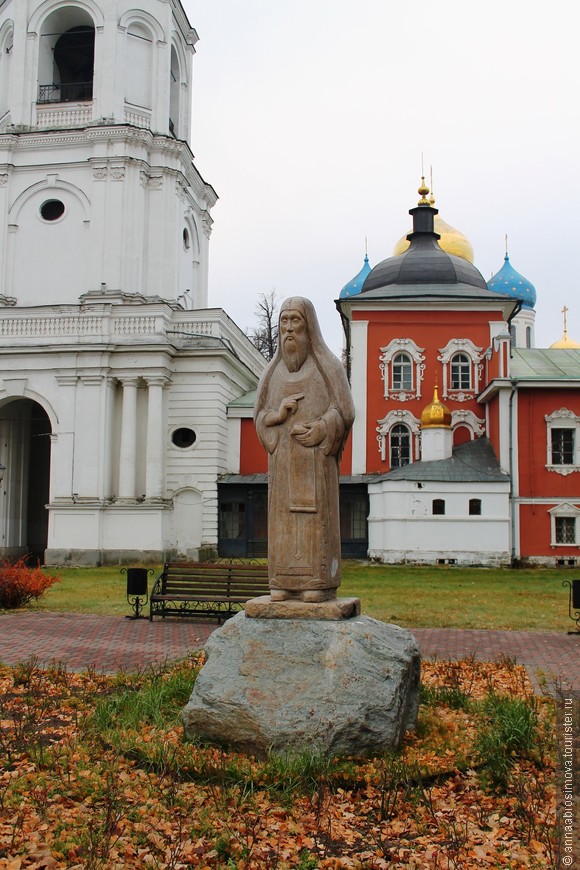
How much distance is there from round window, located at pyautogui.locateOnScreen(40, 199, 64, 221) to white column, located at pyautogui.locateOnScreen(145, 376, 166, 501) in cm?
852

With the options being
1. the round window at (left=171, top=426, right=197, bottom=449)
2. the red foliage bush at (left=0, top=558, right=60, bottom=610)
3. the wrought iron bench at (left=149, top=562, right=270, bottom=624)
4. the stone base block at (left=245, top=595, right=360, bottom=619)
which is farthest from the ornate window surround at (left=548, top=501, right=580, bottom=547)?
the stone base block at (left=245, top=595, right=360, bottom=619)

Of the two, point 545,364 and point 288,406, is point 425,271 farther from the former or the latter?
point 288,406

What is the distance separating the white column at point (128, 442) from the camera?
27.8 meters

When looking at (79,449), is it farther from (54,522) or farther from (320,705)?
(320,705)

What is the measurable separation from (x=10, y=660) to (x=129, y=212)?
23924 mm

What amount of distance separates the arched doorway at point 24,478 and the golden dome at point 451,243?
18604 millimetres

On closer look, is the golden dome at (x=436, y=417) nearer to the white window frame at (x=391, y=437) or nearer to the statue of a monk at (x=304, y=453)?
the white window frame at (x=391, y=437)

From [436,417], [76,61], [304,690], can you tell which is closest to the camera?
[304,690]

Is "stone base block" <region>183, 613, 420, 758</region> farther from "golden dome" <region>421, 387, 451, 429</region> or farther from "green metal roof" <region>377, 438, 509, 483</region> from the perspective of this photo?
"golden dome" <region>421, 387, 451, 429</region>

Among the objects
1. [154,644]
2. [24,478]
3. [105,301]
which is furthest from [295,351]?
[24,478]

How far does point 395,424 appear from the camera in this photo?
30719mm

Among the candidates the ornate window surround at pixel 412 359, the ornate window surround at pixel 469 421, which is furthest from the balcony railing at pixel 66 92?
the ornate window surround at pixel 469 421

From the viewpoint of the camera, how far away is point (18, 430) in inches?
1226

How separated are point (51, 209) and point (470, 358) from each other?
17.0m
